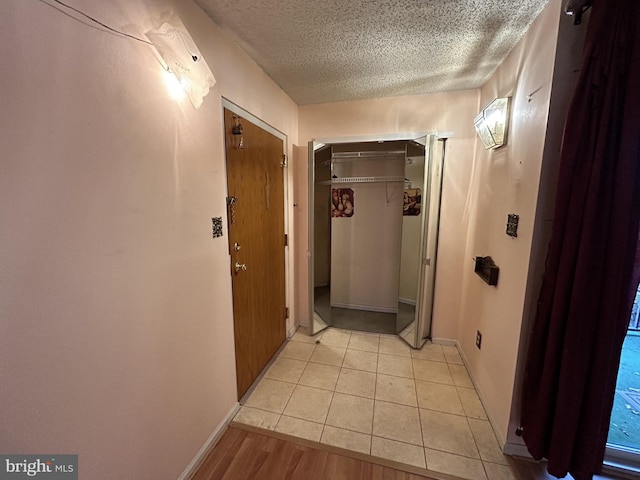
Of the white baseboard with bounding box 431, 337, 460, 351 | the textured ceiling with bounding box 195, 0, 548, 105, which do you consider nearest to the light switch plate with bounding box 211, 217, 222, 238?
the textured ceiling with bounding box 195, 0, 548, 105

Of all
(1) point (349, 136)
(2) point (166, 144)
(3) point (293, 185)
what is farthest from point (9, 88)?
(1) point (349, 136)

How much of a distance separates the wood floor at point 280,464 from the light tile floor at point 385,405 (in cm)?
8

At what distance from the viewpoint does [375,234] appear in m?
3.20

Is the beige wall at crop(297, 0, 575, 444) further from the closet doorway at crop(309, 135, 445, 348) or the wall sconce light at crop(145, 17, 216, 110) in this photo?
the wall sconce light at crop(145, 17, 216, 110)

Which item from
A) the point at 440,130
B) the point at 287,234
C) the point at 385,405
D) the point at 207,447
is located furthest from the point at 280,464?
the point at 440,130

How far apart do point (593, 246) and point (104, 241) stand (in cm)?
189

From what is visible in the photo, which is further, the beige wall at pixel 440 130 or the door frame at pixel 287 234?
the beige wall at pixel 440 130

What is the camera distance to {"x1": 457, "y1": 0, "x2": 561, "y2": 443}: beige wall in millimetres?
1304

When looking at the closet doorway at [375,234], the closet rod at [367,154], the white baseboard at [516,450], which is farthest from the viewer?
the closet rod at [367,154]

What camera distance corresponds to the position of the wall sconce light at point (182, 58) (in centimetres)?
104

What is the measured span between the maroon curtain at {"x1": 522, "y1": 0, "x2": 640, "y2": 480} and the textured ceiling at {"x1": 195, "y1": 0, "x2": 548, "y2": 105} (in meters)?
0.52

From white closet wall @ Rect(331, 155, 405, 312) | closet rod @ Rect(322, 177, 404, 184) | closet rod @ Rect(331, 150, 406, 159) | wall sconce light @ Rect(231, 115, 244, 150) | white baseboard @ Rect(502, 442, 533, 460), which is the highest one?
closet rod @ Rect(331, 150, 406, 159)

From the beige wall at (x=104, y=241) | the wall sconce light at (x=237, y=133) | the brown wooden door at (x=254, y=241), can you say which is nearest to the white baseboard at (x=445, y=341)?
the brown wooden door at (x=254, y=241)

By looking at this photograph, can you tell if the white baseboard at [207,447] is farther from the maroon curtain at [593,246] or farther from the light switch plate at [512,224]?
the light switch plate at [512,224]
